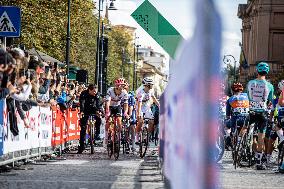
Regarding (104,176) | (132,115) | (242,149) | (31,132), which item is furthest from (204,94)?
(132,115)

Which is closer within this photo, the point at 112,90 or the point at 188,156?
the point at 188,156

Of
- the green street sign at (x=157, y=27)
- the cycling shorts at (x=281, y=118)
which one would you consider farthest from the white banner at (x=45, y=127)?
the green street sign at (x=157, y=27)

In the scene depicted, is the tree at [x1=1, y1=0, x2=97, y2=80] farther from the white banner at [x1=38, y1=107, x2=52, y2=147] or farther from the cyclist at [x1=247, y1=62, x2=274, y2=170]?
the cyclist at [x1=247, y1=62, x2=274, y2=170]

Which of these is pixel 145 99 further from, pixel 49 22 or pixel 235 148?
pixel 49 22

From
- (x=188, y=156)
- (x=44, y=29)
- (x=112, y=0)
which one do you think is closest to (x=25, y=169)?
(x=188, y=156)

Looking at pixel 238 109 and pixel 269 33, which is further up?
pixel 269 33

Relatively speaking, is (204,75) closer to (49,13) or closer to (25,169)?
(25,169)

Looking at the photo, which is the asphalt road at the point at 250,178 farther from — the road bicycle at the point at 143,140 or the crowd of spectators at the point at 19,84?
the crowd of spectators at the point at 19,84

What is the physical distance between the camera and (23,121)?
14.6 metres

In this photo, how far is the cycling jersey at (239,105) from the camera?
18266 millimetres

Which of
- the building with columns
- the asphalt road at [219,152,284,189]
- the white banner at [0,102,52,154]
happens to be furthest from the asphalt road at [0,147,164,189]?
the building with columns

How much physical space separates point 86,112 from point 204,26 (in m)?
17.4

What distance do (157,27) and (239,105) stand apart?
26.7 ft

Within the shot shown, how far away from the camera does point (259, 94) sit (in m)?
16.5
